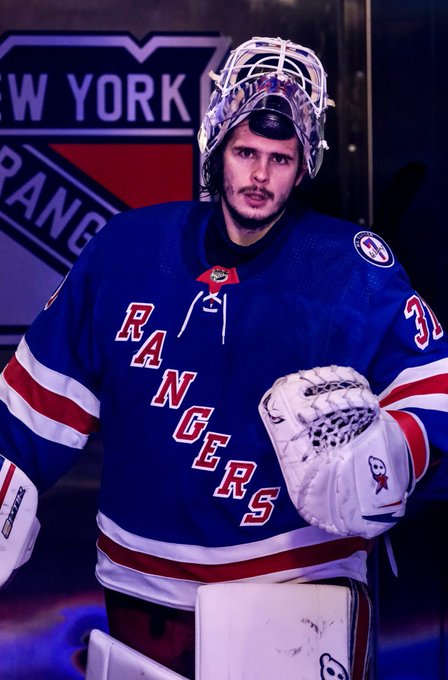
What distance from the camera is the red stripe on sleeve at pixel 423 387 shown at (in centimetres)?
197

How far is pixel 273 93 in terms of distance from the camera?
199cm

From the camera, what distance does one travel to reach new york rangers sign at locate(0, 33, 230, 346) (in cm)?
269

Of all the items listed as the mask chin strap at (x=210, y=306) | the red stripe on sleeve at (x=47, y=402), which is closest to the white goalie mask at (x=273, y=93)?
the mask chin strap at (x=210, y=306)

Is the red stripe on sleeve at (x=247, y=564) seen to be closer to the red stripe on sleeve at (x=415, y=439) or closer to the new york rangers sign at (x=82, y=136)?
the red stripe on sleeve at (x=415, y=439)

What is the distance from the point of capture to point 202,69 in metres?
2.69

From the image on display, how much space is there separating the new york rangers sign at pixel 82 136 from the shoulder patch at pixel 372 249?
0.74 metres

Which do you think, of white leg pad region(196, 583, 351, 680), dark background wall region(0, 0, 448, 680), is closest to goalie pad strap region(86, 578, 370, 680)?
white leg pad region(196, 583, 351, 680)

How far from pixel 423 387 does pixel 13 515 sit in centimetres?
79

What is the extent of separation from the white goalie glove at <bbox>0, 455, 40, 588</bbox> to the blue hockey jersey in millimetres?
46

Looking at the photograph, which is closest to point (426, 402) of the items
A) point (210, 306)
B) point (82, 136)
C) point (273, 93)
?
point (210, 306)

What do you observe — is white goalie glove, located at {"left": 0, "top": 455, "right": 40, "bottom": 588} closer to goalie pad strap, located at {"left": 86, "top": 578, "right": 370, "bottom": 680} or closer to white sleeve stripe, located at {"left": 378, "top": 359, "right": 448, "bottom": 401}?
goalie pad strap, located at {"left": 86, "top": 578, "right": 370, "bottom": 680}

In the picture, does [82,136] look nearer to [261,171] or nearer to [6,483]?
[261,171]

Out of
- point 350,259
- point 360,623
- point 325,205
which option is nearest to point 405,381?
point 350,259

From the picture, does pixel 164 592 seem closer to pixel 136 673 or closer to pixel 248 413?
pixel 136 673
